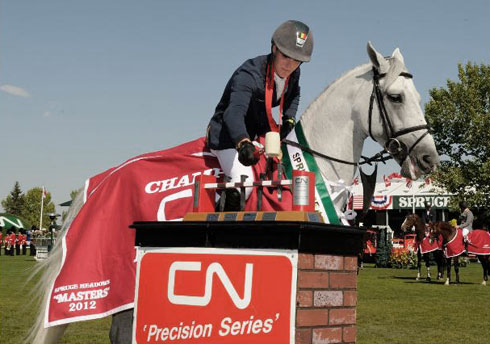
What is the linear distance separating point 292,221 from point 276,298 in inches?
16.6

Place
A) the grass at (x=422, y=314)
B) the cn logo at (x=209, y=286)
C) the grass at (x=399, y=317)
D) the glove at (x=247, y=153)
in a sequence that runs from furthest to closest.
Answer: the grass at (x=422, y=314), the grass at (x=399, y=317), the glove at (x=247, y=153), the cn logo at (x=209, y=286)

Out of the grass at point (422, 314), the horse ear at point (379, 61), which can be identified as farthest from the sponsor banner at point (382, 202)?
the horse ear at point (379, 61)

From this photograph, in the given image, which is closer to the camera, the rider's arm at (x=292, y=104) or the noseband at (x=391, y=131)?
the noseband at (x=391, y=131)

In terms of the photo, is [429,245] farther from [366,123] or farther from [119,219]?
[119,219]

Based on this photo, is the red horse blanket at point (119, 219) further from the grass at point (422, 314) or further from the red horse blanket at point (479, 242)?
the red horse blanket at point (479, 242)

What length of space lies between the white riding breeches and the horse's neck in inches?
23.0

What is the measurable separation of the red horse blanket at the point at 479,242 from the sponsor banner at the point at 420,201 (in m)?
20.3

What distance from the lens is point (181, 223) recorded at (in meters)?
3.67

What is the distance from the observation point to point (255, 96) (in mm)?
4523

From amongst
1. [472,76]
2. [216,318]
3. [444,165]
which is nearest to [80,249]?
[216,318]

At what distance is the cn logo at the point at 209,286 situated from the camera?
3.32m

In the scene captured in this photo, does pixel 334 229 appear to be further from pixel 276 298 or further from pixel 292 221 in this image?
pixel 276 298

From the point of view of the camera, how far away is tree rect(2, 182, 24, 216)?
102 m

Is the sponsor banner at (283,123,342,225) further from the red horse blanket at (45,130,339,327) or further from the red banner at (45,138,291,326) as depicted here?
the red banner at (45,138,291,326)
